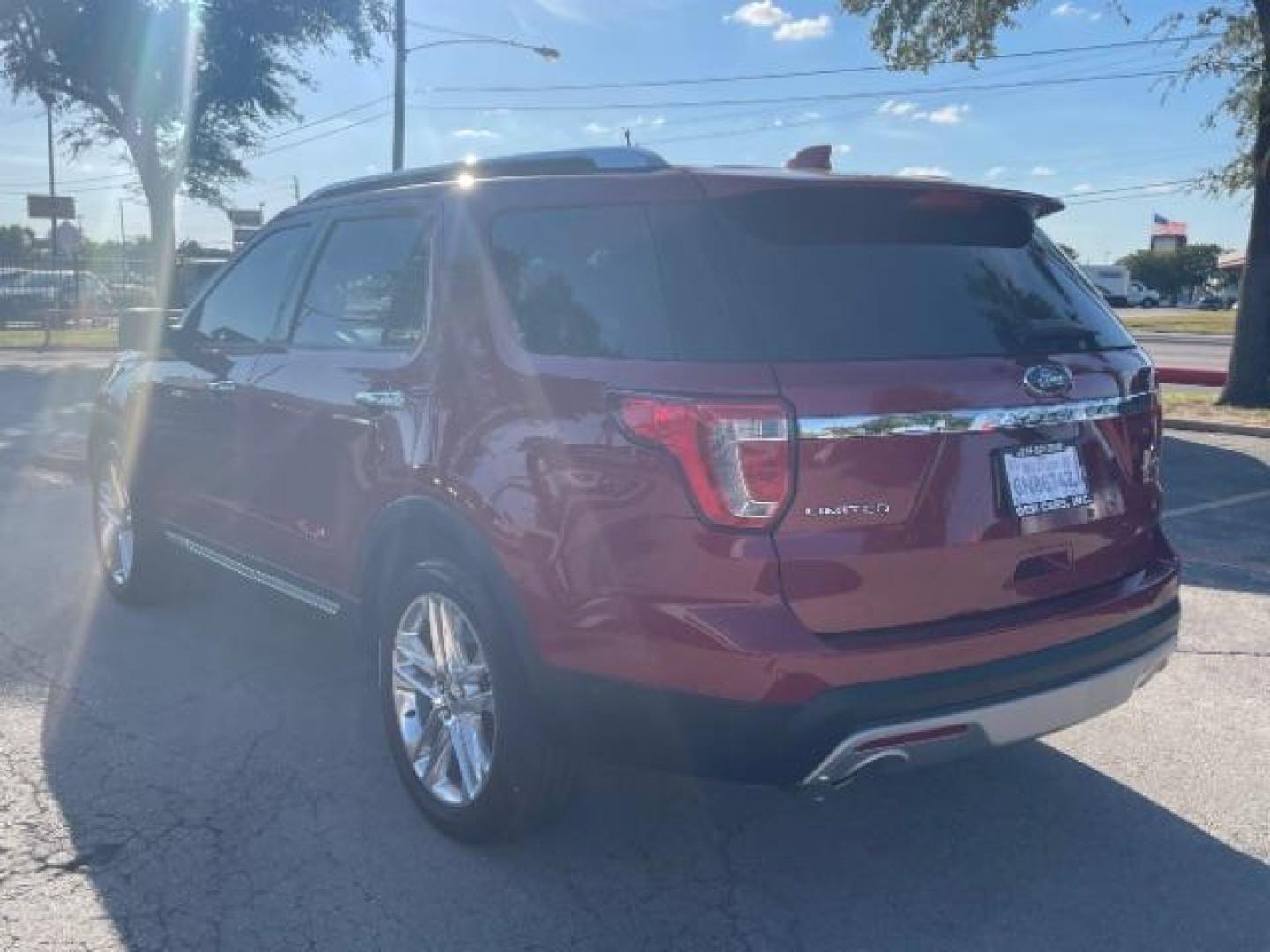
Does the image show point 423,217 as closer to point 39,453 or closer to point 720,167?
point 720,167

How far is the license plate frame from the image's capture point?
2883mm

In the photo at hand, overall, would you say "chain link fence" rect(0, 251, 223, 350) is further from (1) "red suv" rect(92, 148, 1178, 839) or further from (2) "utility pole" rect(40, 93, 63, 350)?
(1) "red suv" rect(92, 148, 1178, 839)

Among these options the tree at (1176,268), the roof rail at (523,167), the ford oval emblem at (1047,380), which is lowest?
the ford oval emblem at (1047,380)

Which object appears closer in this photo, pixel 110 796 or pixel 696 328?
pixel 696 328

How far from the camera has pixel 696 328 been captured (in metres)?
2.75

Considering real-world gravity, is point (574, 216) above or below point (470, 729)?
above

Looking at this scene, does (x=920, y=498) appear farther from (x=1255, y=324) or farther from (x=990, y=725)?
(x=1255, y=324)

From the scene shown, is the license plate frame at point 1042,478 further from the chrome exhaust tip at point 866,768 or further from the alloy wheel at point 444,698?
the alloy wheel at point 444,698

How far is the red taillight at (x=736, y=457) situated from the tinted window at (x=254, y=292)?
2.31m

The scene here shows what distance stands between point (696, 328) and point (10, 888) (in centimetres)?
232

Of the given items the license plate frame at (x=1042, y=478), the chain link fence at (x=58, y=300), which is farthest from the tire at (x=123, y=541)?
the chain link fence at (x=58, y=300)

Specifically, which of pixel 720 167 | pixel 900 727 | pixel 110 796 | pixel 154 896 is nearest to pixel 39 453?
pixel 110 796

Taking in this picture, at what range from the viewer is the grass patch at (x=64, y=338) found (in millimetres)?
26891

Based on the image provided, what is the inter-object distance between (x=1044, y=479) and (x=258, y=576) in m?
2.91
